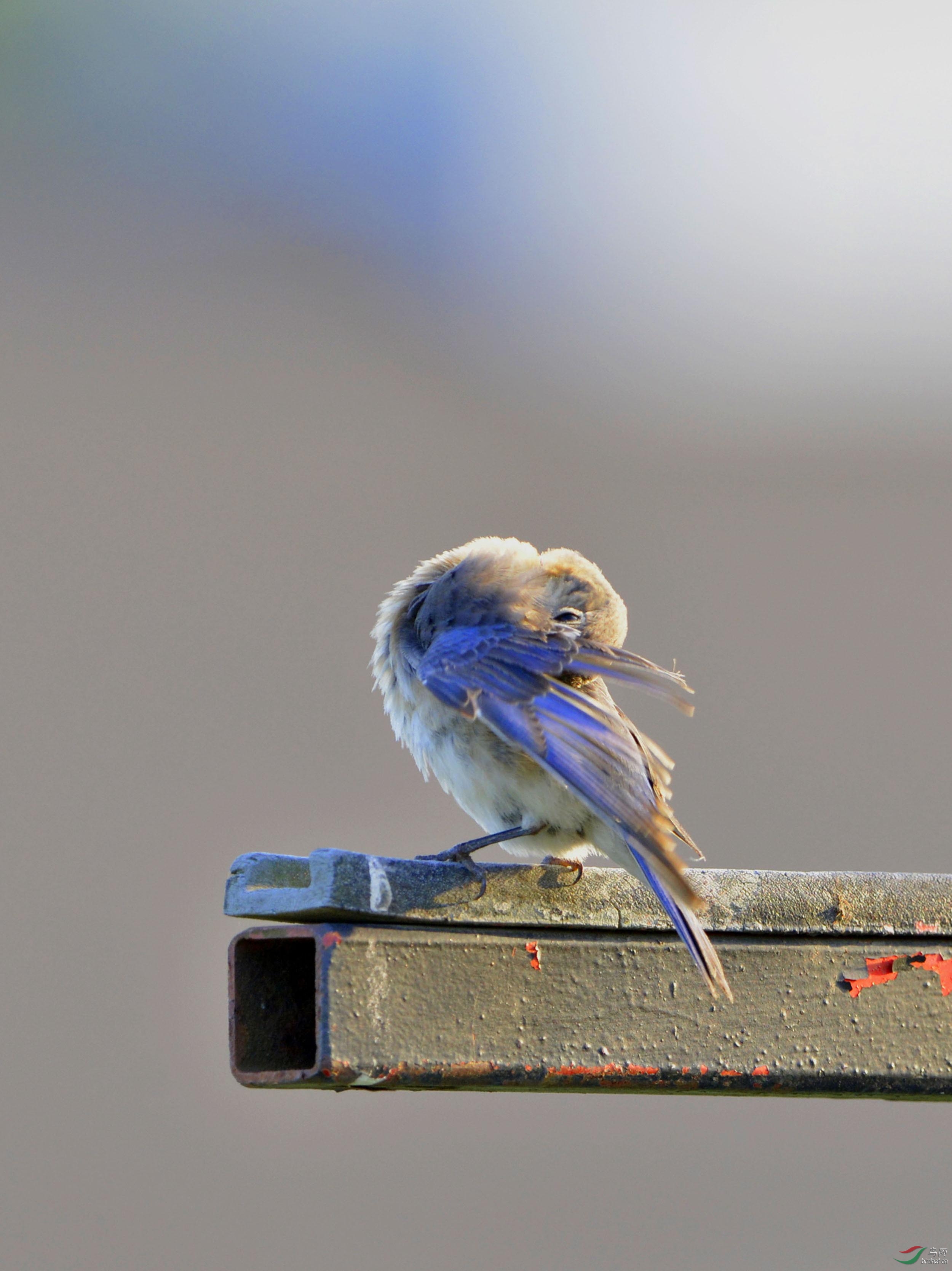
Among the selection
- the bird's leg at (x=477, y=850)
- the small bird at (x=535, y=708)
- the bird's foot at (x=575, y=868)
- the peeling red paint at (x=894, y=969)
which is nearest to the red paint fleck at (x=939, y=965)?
the peeling red paint at (x=894, y=969)

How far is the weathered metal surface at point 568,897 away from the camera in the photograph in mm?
2119

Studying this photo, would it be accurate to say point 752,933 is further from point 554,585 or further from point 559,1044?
point 554,585

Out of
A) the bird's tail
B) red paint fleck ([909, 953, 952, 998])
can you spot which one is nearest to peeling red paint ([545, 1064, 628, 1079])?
the bird's tail

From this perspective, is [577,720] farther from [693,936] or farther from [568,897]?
[693,936]

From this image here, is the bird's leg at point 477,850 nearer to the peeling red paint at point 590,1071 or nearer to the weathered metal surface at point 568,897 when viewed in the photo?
the weathered metal surface at point 568,897

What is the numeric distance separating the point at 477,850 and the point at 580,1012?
0.63 meters

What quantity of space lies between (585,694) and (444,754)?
42cm

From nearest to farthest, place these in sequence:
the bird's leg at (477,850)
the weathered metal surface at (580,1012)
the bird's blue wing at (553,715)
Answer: the weathered metal surface at (580,1012)
the bird's leg at (477,850)
the bird's blue wing at (553,715)

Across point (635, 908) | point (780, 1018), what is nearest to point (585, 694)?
point (635, 908)

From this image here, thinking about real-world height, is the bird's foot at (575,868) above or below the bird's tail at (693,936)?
above

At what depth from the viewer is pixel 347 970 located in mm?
2072

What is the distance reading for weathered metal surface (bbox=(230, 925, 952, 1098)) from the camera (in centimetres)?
210

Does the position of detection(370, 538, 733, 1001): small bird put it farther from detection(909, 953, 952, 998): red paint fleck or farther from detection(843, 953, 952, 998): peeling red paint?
detection(909, 953, 952, 998): red paint fleck

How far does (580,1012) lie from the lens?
2.24 metres
